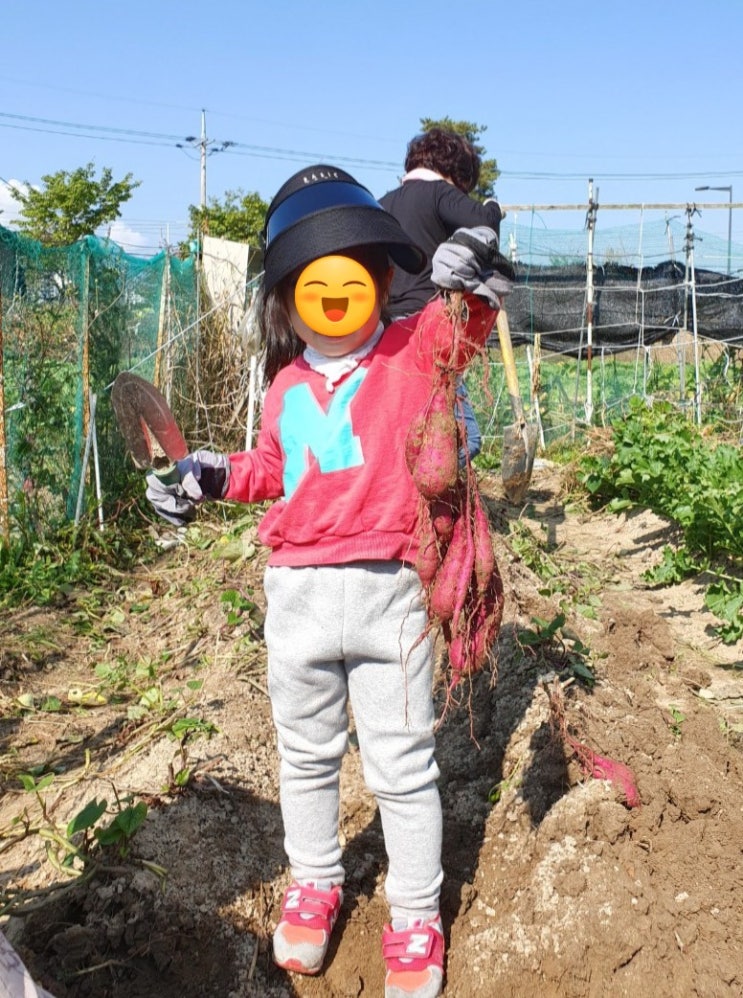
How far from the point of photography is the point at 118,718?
3.51m

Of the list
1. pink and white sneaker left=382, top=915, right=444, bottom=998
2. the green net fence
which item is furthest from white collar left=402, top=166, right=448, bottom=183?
pink and white sneaker left=382, top=915, right=444, bottom=998

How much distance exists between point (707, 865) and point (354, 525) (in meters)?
1.32

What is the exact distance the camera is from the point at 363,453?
204 cm

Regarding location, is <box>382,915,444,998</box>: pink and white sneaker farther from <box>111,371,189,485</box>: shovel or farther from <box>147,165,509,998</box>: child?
<box>111,371,189,485</box>: shovel

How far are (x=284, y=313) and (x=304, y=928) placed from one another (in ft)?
4.59

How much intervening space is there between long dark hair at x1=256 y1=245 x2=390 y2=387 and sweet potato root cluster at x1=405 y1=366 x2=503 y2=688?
0.97 ft

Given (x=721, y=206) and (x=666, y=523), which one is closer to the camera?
(x=666, y=523)

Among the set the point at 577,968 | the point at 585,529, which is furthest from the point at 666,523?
the point at 577,968

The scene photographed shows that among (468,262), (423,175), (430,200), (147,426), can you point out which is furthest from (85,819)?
(423,175)

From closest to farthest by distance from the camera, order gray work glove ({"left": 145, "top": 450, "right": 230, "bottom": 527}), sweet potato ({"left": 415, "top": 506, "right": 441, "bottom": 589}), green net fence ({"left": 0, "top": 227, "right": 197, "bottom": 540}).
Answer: sweet potato ({"left": 415, "top": 506, "right": 441, "bottom": 589})
gray work glove ({"left": 145, "top": 450, "right": 230, "bottom": 527})
green net fence ({"left": 0, "top": 227, "right": 197, "bottom": 540})

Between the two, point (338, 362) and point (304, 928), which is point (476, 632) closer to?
point (338, 362)

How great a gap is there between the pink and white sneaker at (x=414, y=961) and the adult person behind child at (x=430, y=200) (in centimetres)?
153

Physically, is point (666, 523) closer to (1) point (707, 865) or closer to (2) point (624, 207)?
(1) point (707, 865)

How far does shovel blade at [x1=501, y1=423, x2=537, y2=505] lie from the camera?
17.7 ft
